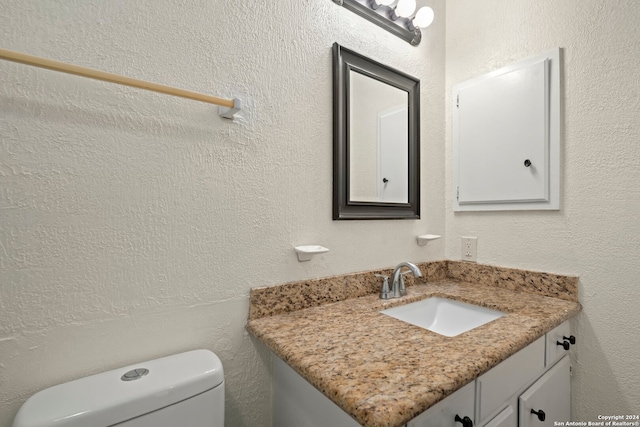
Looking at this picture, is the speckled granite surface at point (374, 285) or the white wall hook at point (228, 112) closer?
the white wall hook at point (228, 112)

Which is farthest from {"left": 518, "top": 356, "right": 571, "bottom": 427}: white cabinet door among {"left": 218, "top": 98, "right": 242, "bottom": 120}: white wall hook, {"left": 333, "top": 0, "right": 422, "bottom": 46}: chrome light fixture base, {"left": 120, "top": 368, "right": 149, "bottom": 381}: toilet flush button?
{"left": 333, "top": 0, "right": 422, "bottom": 46}: chrome light fixture base

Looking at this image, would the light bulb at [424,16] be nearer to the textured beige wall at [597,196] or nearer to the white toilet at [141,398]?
the textured beige wall at [597,196]

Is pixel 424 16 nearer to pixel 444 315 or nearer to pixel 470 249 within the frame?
pixel 470 249

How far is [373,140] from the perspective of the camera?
1.21 m

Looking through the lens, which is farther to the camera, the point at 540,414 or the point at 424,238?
the point at 424,238

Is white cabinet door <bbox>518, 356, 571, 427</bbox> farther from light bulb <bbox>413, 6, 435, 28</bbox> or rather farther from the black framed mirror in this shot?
light bulb <bbox>413, 6, 435, 28</bbox>

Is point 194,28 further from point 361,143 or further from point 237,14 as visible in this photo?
point 361,143

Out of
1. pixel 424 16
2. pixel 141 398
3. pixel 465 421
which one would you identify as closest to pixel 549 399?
pixel 465 421

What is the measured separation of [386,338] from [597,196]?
957 millimetres

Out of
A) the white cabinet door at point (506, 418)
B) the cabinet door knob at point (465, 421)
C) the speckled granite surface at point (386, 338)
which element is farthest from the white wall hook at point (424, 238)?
the cabinet door knob at point (465, 421)

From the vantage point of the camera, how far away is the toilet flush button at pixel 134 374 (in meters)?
0.65

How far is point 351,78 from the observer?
1141 mm

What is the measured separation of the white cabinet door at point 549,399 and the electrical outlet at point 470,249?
0.50 metres

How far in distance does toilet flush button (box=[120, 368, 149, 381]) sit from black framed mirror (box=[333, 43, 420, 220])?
0.72 metres
